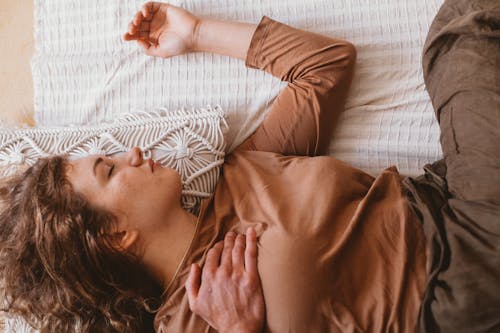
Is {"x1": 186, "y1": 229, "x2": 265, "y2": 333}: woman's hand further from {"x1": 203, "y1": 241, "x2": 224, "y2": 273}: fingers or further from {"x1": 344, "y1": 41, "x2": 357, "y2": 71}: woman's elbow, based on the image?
{"x1": 344, "y1": 41, "x2": 357, "y2": 71}: woman's elbow

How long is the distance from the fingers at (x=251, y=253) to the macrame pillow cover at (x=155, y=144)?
0.20 meters

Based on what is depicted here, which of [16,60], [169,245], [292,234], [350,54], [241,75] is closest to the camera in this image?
[292,234]

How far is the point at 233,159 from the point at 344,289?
0.42 m

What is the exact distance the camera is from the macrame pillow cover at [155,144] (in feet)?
3.66

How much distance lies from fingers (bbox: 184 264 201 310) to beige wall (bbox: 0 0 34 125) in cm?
78

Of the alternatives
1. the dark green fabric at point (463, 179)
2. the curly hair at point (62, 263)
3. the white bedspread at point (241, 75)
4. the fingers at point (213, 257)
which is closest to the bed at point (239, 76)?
the white bedspread at point (241, 75)

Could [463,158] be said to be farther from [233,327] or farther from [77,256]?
[77,256]

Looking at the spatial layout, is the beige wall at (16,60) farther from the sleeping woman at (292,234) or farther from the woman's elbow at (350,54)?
the woman's elbow at (350,54)

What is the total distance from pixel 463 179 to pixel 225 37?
671 millimetres

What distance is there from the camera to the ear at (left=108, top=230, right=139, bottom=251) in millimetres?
994

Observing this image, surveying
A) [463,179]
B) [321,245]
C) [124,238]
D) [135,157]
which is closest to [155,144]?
[135,157]

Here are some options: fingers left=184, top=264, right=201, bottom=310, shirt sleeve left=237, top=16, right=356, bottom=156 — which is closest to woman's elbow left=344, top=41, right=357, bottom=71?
shirt sleeve left=237, top=16, right=356, bottom=156

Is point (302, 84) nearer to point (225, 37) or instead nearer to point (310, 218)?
point (225, 37)

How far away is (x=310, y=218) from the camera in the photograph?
96cm
